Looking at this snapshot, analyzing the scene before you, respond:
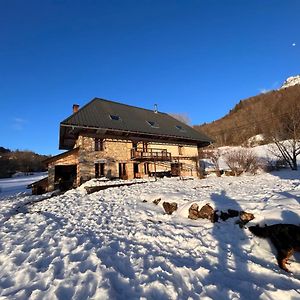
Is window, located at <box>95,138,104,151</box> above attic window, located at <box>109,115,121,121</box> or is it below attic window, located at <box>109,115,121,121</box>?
below

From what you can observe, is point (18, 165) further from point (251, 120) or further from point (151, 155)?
point (251, 120)

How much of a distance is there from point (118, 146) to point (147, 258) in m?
19.3

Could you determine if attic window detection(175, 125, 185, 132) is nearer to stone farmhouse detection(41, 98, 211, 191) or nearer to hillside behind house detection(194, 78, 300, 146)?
stone farmhouse detection(41, 98, 211, 191)

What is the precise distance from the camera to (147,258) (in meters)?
5.20

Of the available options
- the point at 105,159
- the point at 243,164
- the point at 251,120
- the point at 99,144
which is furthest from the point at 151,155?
the point at 251,120

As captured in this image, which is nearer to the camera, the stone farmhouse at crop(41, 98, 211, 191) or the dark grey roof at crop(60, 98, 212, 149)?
the stone farmhouse at crop(41, 98, 211, 191)

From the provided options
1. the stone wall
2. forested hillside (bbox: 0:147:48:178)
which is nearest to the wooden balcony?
the stone wall

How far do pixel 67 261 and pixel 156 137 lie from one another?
22607mm

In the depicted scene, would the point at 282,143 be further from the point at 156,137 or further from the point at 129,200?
the point at 129,200

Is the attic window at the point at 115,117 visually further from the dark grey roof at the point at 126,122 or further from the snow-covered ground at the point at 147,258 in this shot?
Answer: the snow-covered ground at the point at 147,258

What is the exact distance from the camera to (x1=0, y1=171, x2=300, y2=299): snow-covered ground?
3877mm

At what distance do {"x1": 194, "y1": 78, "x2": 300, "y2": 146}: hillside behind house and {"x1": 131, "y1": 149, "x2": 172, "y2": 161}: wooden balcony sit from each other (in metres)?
37.7

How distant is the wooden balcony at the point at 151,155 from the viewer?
2448cm

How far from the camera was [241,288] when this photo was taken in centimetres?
406
